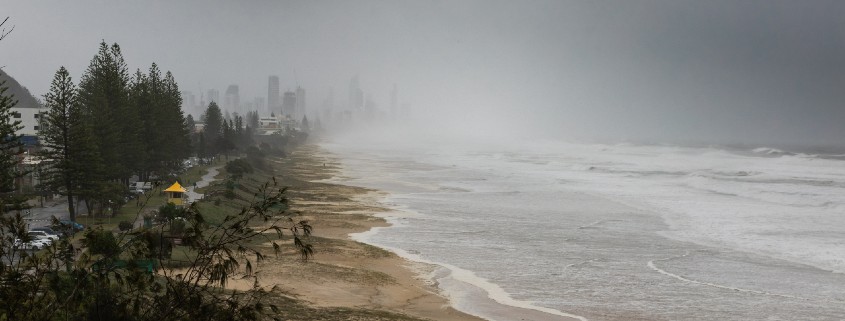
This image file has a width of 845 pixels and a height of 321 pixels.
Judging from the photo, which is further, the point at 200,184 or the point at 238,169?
the point at 238,169

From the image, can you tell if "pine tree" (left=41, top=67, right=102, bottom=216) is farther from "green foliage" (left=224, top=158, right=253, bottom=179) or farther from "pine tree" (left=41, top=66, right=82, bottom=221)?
"green foliage" (left=224, top=158, right=253, bottom=179)

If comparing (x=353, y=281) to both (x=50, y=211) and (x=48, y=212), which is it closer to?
(x=48, y=212)

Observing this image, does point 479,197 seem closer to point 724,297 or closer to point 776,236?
point 776,236

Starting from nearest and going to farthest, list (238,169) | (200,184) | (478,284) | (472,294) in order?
1. (472,294)
2. (478,284)
3. (200,184)
4. (238,169)

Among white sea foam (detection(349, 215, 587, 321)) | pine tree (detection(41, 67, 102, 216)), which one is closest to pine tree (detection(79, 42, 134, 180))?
pine tree (detection(41, 67, 102, 216))

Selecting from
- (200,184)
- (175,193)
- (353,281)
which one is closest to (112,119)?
(175,193)

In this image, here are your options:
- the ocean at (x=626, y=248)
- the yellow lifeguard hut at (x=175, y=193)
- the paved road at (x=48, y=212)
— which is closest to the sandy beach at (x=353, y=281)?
the ocean at (x=626, y=248)

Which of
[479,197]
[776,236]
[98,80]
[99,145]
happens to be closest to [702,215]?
[776,236]

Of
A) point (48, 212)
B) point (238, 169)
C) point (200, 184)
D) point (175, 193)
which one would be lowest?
point (48, 212)

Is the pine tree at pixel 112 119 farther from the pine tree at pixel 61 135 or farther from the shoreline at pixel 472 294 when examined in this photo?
the shoreline at pixel 472 294
